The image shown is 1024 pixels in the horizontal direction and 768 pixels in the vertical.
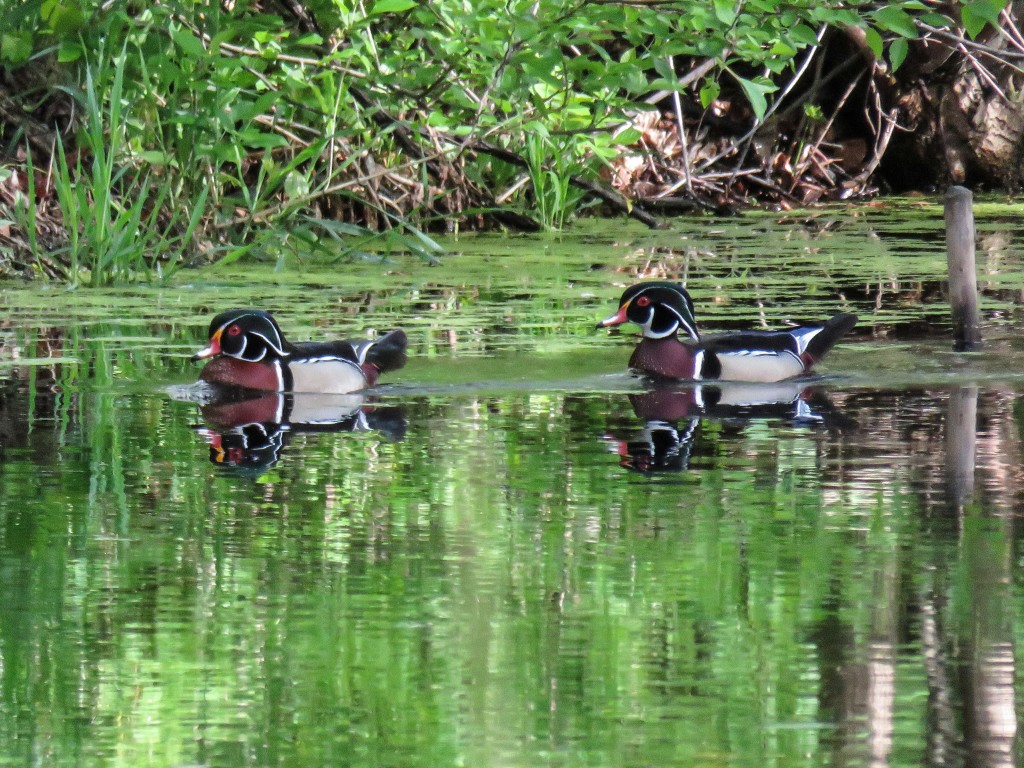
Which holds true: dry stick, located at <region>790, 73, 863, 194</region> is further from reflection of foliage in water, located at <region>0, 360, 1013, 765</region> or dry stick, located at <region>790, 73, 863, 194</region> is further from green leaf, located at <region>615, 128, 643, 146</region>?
reflection of foliage in water, located at <region>0, 360, 1013, 765</region>

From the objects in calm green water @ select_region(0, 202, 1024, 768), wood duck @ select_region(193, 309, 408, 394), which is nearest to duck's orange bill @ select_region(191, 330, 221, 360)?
wood duck @ select_region(193, 309, 408, 394)

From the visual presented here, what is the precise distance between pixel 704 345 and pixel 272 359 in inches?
62.4

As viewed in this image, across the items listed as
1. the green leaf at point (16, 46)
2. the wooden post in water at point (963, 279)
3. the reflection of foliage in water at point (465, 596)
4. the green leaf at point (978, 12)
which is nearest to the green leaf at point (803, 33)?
the green leaf at point (978, 12)

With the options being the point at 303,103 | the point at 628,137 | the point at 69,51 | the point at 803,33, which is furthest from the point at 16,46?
the point at 803,33

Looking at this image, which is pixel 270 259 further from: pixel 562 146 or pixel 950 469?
pixel 950 469

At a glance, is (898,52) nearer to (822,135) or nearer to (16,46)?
(16,46)

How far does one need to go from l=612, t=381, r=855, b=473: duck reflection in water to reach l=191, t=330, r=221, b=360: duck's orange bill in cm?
145

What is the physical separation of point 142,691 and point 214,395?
3.76m

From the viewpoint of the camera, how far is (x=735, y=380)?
7.34 m

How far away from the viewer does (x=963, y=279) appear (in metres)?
7.81

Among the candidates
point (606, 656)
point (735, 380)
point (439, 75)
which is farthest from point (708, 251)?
point (606, 656)

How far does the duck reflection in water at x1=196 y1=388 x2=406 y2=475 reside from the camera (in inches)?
223

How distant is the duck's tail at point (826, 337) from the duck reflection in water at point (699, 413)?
18 cm

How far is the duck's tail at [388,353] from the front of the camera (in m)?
7.12
